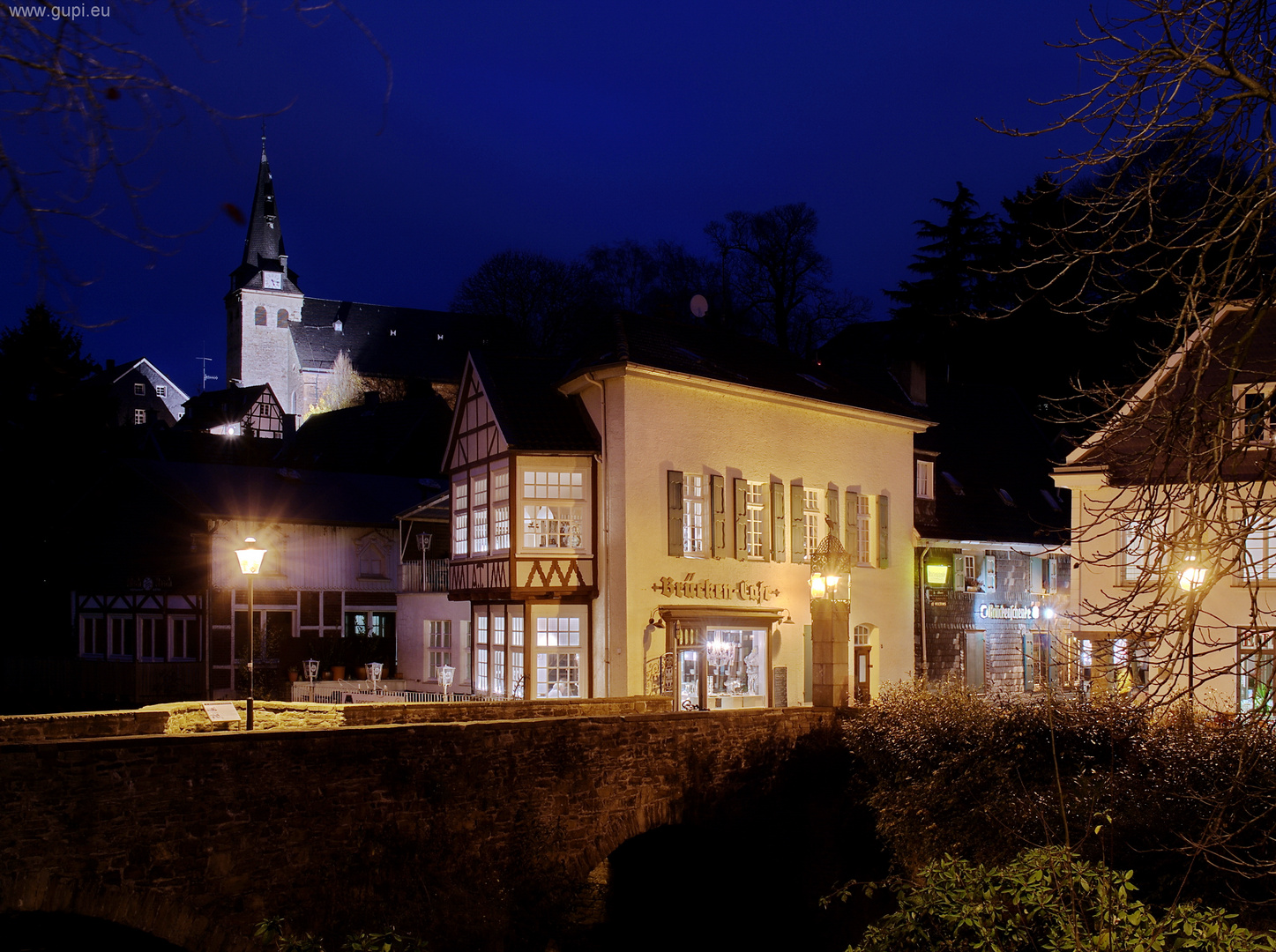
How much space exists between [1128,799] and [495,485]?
13.3m

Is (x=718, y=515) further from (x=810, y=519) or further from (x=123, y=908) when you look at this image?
(x=123, y=908)

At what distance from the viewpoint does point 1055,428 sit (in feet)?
126

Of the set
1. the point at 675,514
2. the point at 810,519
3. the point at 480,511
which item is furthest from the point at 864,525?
the point at 480,511

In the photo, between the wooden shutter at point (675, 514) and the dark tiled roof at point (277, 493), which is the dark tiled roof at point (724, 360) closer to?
the wooden shutter at point (675, 514)

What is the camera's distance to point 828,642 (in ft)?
66.6

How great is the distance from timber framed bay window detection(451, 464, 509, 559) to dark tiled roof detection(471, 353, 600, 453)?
0.87m

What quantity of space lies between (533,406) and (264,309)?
6585 cm

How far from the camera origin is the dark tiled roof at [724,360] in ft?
76.7

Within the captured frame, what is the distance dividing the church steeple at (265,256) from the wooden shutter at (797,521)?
6763cm

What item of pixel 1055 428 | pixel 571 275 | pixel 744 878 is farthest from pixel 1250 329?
pixel 571 275

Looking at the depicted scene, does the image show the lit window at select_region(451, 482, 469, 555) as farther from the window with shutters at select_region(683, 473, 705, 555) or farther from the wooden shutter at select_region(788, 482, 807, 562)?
the wooden shutter at select_region(788, 482, 807, 562)

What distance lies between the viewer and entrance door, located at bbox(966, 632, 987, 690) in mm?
29516

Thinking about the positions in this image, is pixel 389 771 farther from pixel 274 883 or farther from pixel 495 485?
pixel 495 485

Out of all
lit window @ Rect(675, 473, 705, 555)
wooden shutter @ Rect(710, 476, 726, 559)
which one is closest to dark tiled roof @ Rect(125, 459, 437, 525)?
lit window @ Rect(675, 473, 705, 555)
